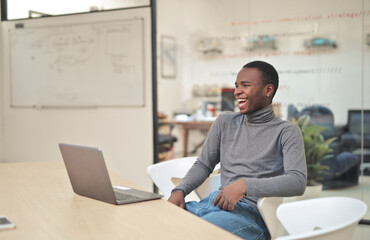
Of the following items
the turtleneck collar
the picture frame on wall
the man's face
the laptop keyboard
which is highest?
the picture frame on wall

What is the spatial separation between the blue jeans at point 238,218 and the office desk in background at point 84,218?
0.20 metres

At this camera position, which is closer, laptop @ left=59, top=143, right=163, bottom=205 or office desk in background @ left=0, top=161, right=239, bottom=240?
office desk in background @ left=0, top=161, right=239, bottom=240

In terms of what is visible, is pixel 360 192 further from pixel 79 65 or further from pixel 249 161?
pixel 79 65

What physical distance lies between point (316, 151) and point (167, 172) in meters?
1.91

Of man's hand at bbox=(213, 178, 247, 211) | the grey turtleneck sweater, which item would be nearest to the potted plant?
the grey turtleneck sweater

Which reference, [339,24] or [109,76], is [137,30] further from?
[339,24]

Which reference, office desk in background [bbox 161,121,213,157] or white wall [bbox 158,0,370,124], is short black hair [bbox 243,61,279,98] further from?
office desk in background [bbox 161,121,213,157]

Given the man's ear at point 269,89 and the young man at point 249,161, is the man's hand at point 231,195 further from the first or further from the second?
the man's ear at point 269,89

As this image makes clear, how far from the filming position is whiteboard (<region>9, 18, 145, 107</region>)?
468 centimetres

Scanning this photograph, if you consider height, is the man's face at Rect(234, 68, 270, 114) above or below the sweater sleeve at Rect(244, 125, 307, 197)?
above

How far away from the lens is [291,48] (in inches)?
153

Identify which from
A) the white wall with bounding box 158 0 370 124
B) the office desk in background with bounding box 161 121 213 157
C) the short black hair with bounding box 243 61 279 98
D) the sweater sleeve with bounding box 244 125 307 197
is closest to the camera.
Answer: the sweater sleeve with bounding box 244 125 307 197

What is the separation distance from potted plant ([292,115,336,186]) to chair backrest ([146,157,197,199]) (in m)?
1.73

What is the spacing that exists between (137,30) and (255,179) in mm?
3098
